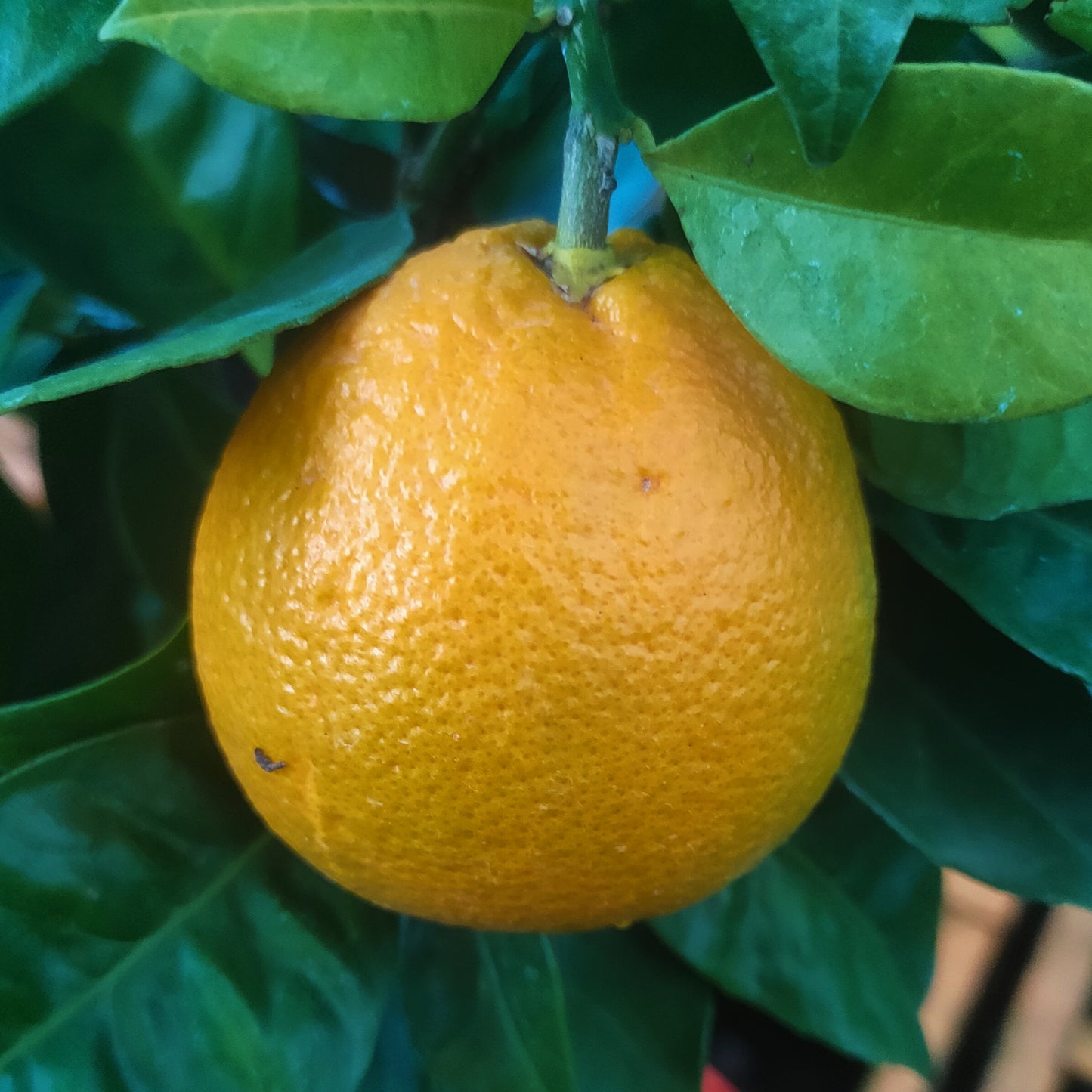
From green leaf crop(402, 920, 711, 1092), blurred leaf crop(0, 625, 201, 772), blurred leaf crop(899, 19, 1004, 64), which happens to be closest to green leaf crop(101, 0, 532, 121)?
blurred leaf crop(899, 19, 1004, 64)

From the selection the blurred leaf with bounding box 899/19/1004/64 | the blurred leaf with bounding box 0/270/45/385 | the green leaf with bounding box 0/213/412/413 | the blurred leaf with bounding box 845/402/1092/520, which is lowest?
the blurred leaf with bounding box 845/402/1092/520

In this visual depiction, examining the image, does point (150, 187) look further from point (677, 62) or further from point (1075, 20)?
point (1075, 20)

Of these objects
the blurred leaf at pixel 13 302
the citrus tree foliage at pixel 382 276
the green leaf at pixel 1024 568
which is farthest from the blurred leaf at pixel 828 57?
the blurred leaf at pixel 13 302

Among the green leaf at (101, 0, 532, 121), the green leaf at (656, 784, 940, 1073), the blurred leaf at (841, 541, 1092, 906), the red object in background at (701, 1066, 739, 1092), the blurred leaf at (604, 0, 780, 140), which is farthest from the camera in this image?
the red object in background at (701, 1066, 739, 1092)

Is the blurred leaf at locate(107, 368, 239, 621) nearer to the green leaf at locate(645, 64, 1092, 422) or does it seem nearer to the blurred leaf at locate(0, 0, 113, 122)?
the blurred leaf at locate(0, 0, 113, 122)

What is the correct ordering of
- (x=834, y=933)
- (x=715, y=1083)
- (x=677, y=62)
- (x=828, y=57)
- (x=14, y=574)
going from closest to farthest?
(x=828, y=57), (x=677, y=62), (x=14, y=574), (x=834, y=933), (x=715, y=1083)

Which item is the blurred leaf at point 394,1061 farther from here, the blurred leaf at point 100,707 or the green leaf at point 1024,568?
the green leaf at point 1024,568

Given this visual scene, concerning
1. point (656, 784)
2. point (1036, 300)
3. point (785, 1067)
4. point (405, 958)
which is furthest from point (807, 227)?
point (785, 1067)

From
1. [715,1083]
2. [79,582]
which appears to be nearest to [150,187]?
[79,582]
